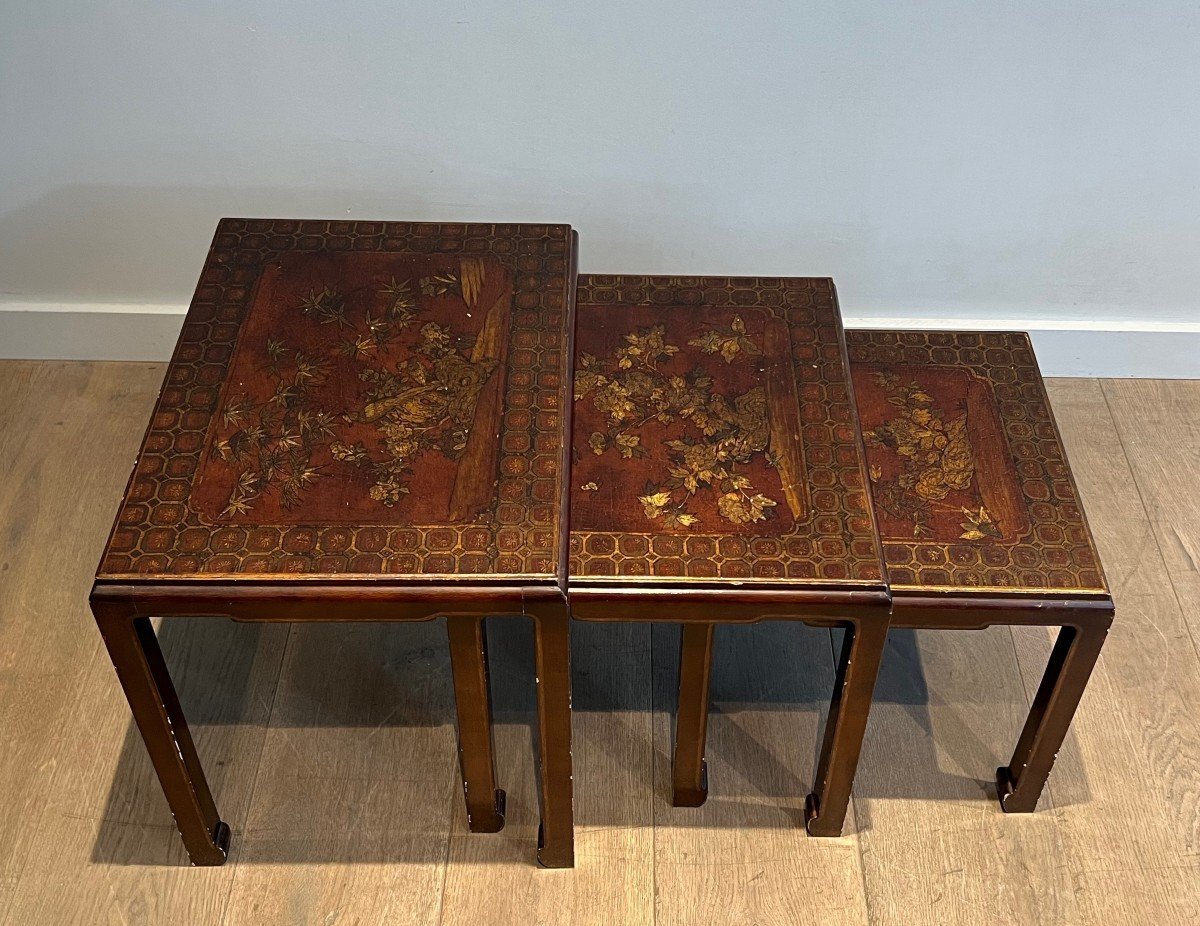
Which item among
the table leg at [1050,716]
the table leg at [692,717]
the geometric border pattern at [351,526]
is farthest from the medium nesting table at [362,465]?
the table leg at [1050,716]

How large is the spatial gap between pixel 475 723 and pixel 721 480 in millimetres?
378

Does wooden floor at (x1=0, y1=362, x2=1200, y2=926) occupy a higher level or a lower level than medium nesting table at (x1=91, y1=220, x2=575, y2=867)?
lower

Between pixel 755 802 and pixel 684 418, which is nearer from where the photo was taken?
pixel 684 418

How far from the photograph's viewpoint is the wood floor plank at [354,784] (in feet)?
4.96

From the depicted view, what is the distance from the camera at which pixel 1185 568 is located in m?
1.88

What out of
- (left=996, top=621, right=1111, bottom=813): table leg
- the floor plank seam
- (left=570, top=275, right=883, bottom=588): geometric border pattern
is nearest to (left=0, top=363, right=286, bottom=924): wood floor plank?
→ (left=570, top=275, right=883, bottom=588): geometric border pattern

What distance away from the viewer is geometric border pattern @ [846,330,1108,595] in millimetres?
1390

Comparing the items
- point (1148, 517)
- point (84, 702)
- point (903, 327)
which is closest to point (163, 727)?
point (84, 702)

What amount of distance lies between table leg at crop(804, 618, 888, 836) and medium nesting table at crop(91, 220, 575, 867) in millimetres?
301

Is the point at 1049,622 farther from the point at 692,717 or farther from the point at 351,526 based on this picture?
the point at 351,526

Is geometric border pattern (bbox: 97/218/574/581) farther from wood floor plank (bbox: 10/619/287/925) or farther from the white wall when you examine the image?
wood floor plank (bbox: 10/619/287/925)

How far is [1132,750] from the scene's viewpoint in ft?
5.45

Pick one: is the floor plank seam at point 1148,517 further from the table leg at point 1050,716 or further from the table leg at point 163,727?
the table leg at point 163,727

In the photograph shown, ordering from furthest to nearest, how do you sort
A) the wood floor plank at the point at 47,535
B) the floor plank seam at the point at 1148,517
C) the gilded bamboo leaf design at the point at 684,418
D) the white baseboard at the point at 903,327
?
the white baseboard at the point at 903,327, the floor plank seam at the point at 1148,517, the wood floor plank at the point at 47,535, the gilded bamboo leaf design at the point at 684,418
